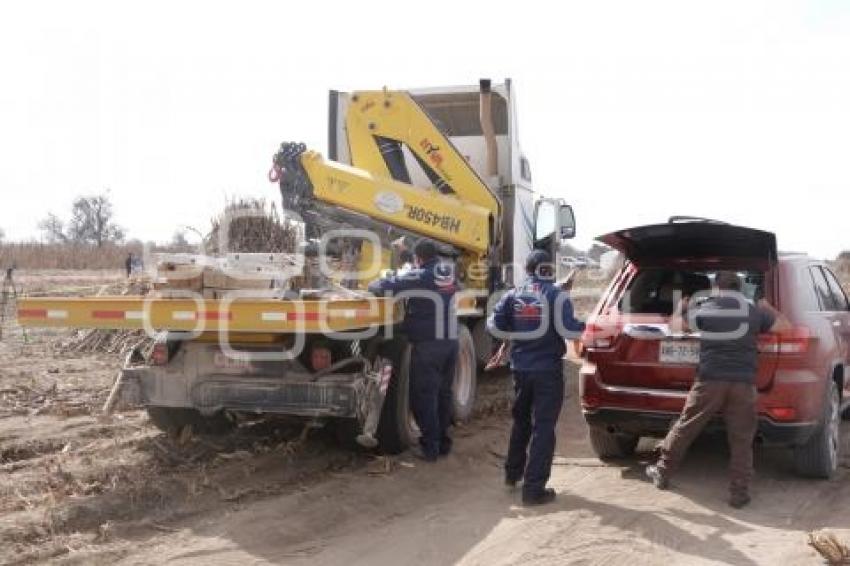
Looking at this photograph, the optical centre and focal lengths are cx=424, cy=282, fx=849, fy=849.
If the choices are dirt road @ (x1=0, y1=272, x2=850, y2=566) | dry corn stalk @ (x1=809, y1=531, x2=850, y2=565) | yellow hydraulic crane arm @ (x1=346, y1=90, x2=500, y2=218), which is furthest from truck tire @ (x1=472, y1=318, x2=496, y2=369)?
dry corn stalk @ (x1=809, y1=531, x2=850, y2=565)

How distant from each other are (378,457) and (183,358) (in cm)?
172

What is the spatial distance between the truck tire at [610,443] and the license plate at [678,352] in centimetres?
81

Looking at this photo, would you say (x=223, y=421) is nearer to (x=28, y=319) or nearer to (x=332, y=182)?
(x=28, y=319)

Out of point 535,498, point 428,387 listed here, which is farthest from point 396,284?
point 535,498

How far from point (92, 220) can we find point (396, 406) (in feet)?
254

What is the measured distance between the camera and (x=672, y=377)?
613 cm

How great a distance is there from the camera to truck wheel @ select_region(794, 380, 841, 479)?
6094 millimetres

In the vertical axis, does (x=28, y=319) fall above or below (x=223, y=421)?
above

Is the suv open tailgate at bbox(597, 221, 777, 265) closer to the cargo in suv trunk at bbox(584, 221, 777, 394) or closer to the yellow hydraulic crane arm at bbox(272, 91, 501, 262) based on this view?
the cargo in suv trunk at bbox(584, 221, 777, 394)

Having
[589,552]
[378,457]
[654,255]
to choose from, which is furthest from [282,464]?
[654,255]

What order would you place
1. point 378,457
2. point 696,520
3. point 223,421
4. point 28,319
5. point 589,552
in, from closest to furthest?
point 589,552 < point 696,520 < point 28,319 < point 378,457 < point 223,421

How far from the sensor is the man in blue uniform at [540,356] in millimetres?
5754

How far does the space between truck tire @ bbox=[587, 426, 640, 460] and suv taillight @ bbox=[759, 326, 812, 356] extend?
51.8 inches

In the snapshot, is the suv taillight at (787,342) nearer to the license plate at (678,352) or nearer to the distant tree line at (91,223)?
the license plate at (678,352)
